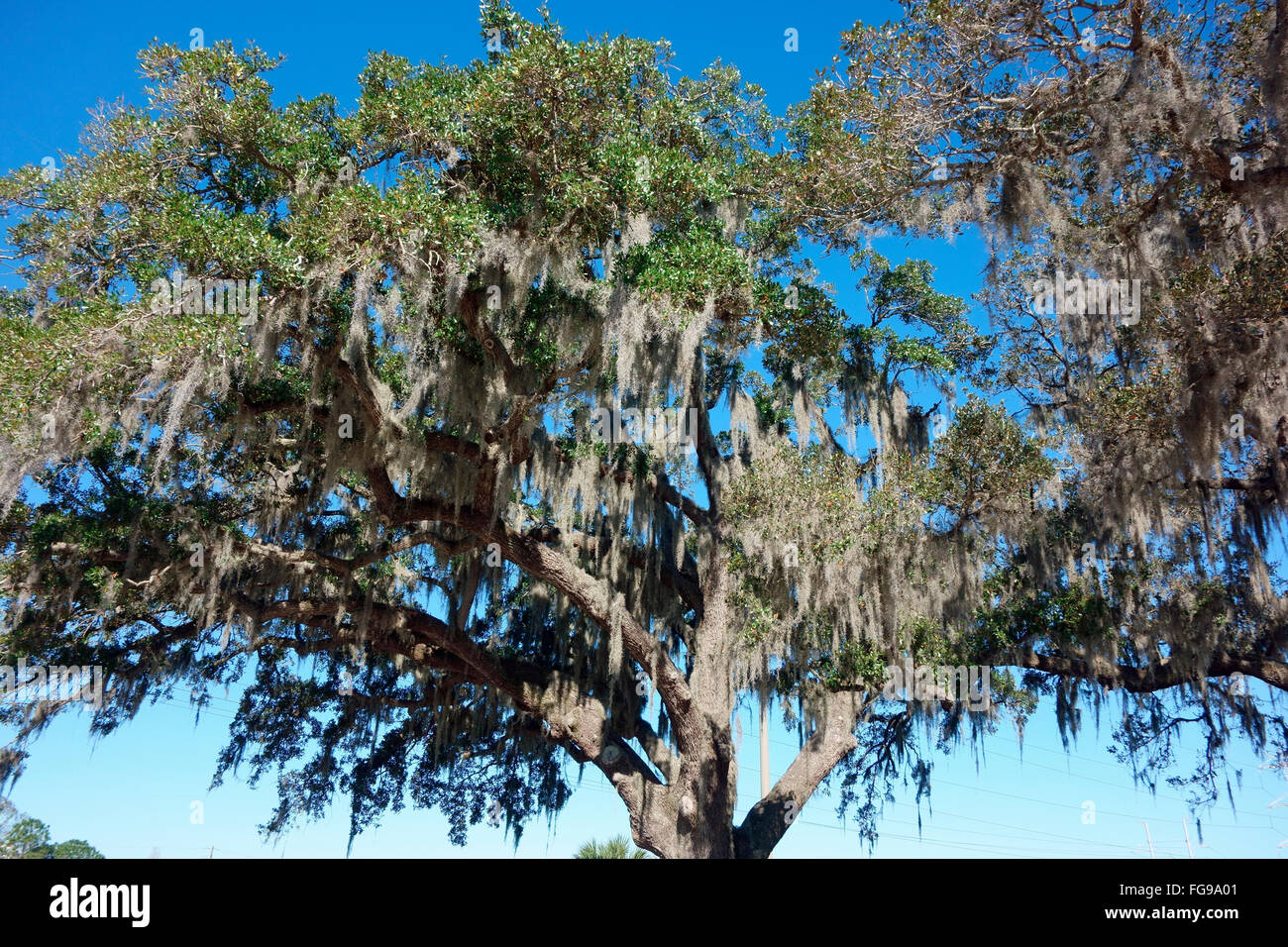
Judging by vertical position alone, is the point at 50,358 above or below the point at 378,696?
above

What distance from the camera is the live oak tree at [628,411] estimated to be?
707 cm

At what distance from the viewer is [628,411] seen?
10422 millimetres

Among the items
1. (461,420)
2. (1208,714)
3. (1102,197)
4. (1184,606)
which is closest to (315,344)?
(461,420)

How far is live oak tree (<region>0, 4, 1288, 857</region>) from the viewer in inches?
278

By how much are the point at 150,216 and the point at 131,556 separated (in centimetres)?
352

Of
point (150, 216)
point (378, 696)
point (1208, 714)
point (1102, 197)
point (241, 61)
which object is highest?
point (241, 61)

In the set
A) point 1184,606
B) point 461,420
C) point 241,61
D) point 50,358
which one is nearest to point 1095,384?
point 1184,606

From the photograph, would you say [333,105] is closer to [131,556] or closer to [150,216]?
[150,216]

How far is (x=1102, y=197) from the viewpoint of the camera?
7316mm

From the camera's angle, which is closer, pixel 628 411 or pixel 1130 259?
pixel 1130 259
